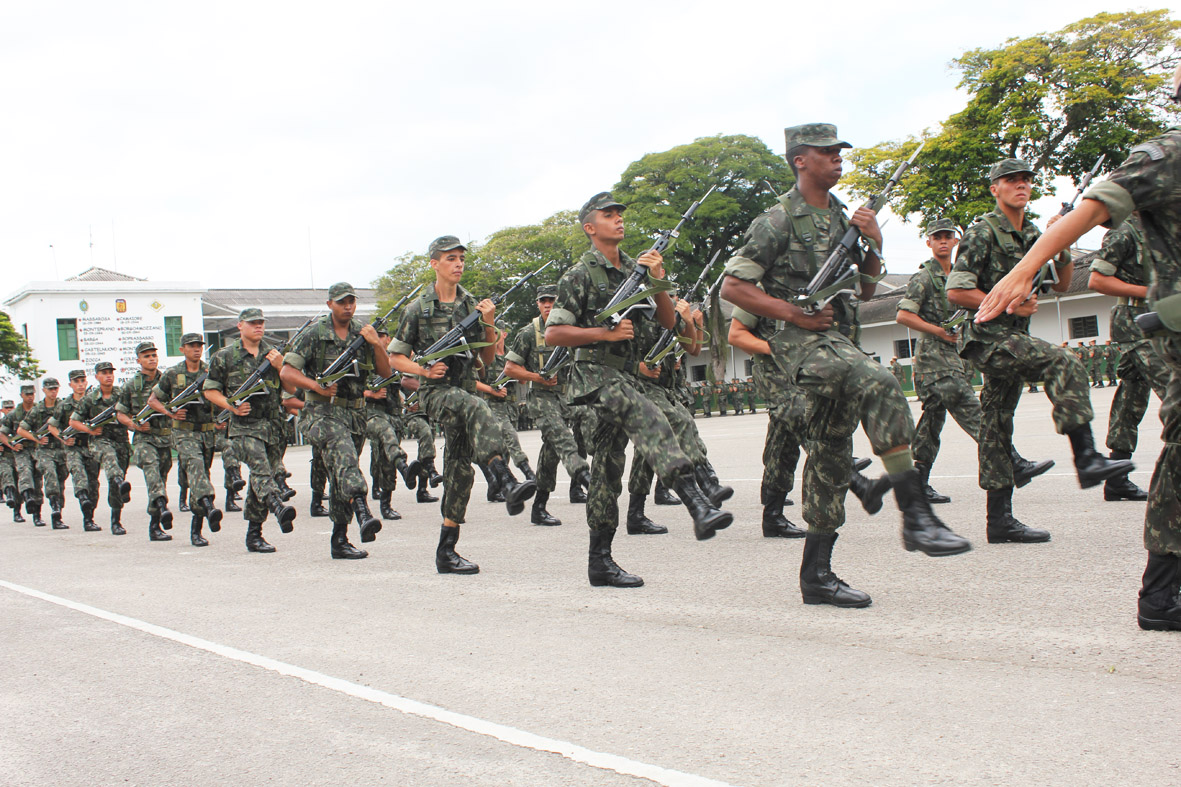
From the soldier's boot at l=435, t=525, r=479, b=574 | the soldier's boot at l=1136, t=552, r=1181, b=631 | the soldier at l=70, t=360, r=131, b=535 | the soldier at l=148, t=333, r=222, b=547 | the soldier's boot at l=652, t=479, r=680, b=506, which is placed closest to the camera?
the soldier's boot at l=1136, t=552, r=1181, b=631

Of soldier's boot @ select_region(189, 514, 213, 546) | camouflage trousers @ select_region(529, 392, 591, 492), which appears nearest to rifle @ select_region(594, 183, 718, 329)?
camouflage trousers @ select_region(529, 392, 591, 492)

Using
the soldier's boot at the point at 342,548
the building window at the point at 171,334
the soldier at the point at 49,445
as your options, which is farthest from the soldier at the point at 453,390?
the building window at the point at 171,334

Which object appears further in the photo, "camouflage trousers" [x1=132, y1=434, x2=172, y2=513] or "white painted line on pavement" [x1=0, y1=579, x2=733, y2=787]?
"camouflage trousers" [x1=132, y1=434, x2=172, y2=513]

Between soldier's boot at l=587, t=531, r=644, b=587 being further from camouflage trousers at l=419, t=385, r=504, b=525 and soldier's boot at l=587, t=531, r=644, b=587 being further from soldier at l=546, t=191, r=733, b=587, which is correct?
camouflage trousers at l=419, t=385, r=504, b=525

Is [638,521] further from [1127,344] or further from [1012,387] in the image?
[1127,344]

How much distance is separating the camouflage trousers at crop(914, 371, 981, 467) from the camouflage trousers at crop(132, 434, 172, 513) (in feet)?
25.5

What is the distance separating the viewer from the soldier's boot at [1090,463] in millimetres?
5531

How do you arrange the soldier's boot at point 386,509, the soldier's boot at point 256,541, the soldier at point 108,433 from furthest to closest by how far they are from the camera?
1. the soldier at point 108,433
2. the soldier's boot at point 386,509
3. the soldier's boot at point 256,541

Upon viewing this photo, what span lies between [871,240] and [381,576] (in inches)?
160

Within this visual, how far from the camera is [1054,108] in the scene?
40.5 m

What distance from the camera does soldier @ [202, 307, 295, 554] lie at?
370 inches

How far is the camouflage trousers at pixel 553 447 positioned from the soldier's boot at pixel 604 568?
Answer: 3963 mm

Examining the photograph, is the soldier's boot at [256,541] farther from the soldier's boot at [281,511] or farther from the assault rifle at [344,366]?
the assault rifle at [344,366]

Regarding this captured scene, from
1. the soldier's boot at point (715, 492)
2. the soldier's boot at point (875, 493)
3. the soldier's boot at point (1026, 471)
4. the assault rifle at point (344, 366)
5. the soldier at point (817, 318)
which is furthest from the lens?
the assault rifle at point (344, 366)
